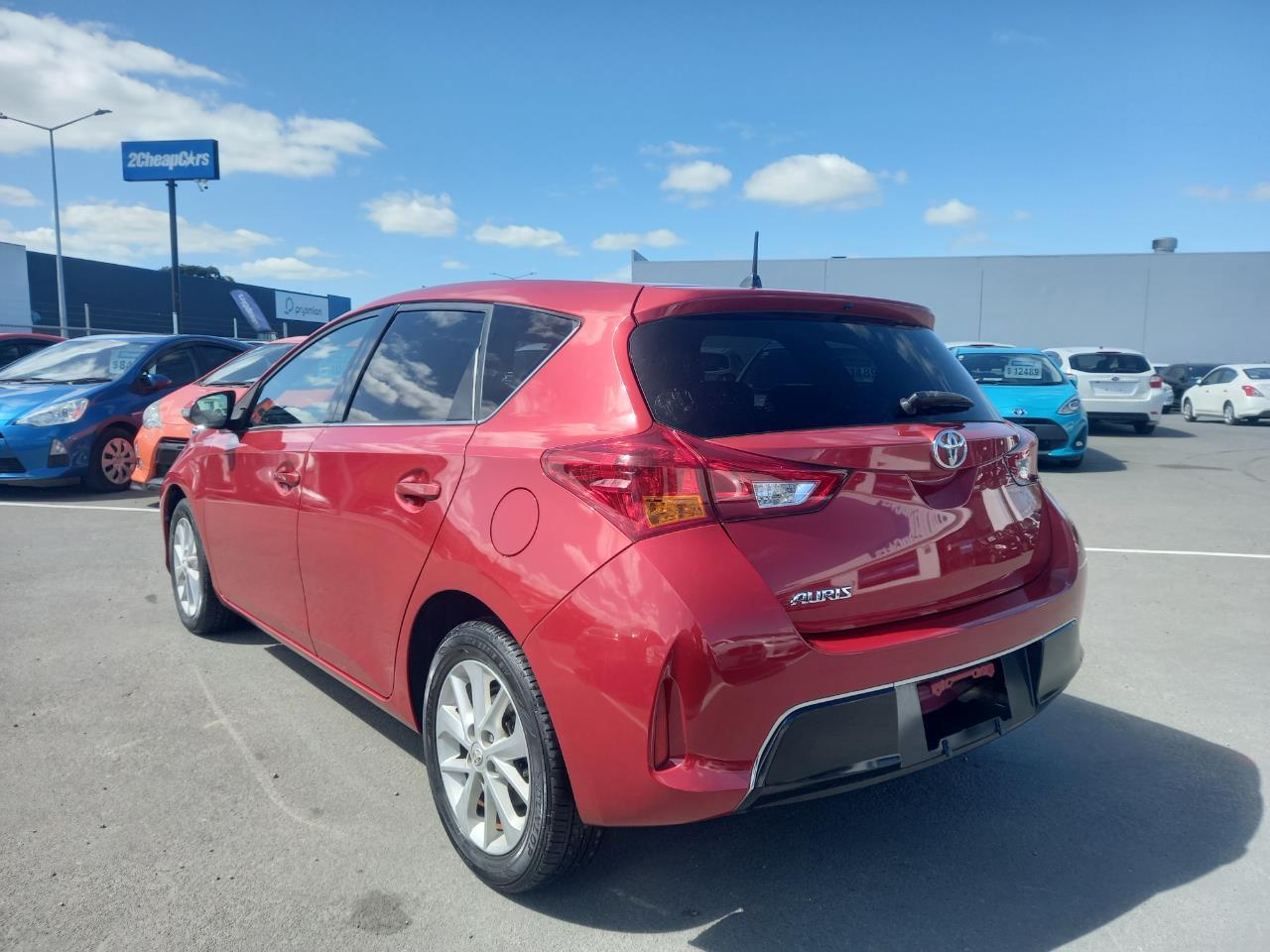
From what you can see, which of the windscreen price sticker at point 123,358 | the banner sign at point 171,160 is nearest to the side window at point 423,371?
the windscreen price sticker at point 123,358

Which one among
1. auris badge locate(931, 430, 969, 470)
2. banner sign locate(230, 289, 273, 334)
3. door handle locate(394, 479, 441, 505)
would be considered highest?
banner sign locate(230, 289, 273, 334)

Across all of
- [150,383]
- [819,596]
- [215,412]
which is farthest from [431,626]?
[150,383]

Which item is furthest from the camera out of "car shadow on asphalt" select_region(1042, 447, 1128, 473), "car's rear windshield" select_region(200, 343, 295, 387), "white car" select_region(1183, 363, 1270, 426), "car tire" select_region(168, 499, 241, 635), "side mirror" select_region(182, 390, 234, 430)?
"white car" select_region(1183, 363, 1270, 426)

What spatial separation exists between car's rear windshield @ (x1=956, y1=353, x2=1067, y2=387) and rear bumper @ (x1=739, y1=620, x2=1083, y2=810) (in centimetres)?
1057

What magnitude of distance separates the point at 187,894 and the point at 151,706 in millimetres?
1547

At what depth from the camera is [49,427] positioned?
9.09 m

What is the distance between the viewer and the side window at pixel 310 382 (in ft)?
11.9

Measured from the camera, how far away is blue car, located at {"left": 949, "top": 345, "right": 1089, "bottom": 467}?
11797mm

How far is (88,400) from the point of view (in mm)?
9336

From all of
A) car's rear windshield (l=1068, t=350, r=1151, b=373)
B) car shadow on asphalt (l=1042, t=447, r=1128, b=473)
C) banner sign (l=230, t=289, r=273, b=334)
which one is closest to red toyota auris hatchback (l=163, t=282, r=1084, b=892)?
car shadow on asphalt (l=1042, t=447, r=1128, b=473)

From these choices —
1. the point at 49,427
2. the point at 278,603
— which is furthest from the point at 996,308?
the point at 278,603

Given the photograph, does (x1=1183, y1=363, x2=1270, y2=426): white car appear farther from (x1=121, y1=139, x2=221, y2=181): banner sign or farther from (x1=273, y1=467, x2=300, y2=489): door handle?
(x1=121, y1=139, x2=221, y2=181): banner sign

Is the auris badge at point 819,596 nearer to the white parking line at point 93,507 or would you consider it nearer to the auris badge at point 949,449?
the auris badge at point 949,449

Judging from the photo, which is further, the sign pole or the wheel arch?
the sign pole
